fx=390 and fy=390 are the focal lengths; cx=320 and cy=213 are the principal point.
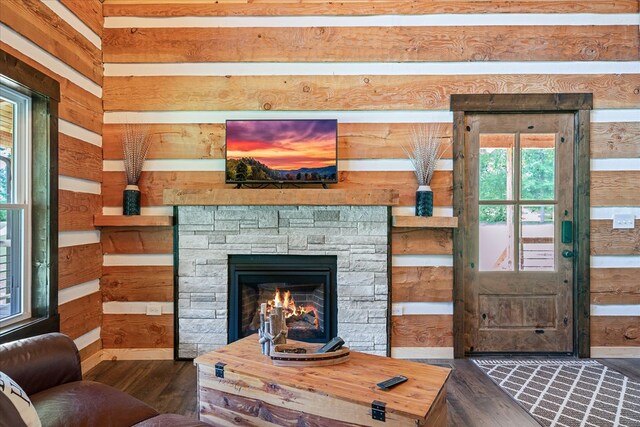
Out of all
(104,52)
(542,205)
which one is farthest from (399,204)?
(104,52)

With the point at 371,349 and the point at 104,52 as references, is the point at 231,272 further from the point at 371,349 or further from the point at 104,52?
the point at 104,52

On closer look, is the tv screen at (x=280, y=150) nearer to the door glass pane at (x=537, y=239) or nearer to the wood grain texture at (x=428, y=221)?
the wood grain texture at (x=428, y=221)

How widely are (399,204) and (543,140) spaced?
4.67 ft

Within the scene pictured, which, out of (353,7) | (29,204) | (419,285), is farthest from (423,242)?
(29,204)

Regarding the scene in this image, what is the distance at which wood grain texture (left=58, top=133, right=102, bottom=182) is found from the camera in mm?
2861

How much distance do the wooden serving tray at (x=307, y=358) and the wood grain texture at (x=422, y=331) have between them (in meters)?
1.46

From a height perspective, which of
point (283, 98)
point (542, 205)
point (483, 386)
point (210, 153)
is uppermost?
point (283, 98)

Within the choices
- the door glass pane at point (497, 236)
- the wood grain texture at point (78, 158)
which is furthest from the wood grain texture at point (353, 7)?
the door glass pane at point (497, 236)

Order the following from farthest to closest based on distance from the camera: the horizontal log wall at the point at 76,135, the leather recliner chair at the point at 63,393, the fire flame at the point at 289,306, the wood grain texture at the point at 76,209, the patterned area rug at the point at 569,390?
the fire flame at the point at 289,306
the wood grain texture at the point at 76,209
the horizontal log wall at the point at 76,135
the patterned area rug at the point at 569,390
the leather recliner chair at the point at 63,393

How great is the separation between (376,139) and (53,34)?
2.55 metres

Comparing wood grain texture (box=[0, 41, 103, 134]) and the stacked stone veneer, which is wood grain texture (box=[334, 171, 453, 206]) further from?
wood grain texture (box=[0, 41, 103, 134])

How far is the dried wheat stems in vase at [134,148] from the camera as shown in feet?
10.9

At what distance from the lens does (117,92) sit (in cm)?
340

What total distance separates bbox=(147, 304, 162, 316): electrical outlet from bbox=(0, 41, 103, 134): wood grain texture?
61.6 inches
